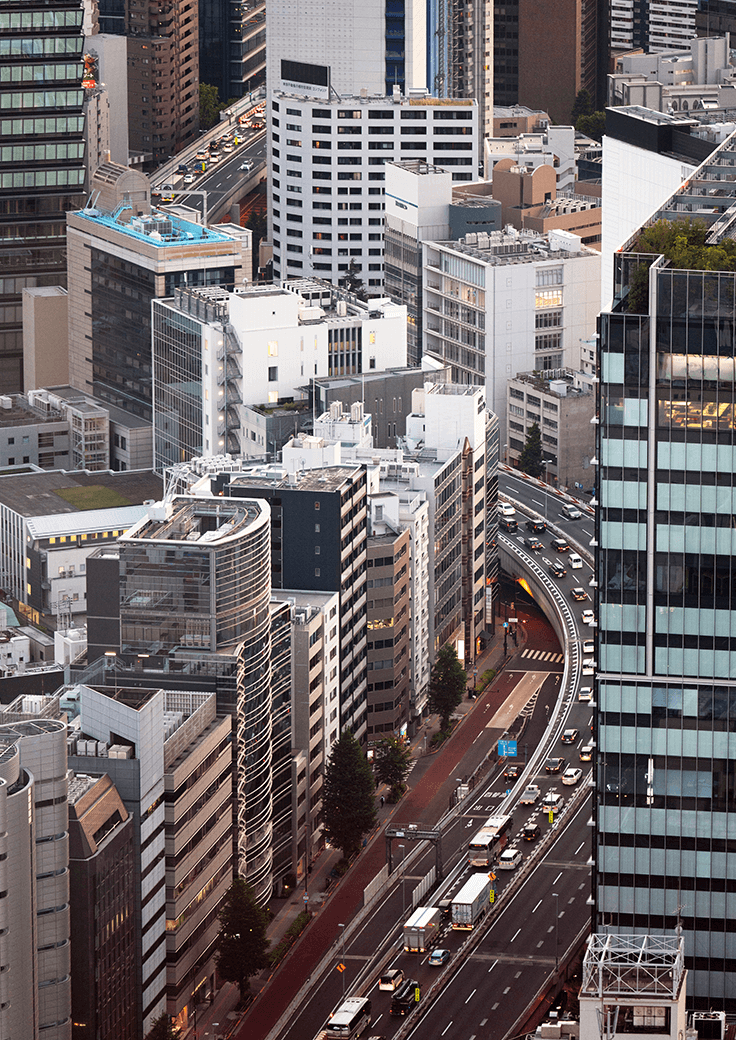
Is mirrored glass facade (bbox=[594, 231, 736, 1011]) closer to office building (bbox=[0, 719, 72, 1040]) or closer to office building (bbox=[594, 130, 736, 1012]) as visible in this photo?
office building (bbox=[594, 130, 736, 1012])

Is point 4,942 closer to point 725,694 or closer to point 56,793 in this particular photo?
point 56,793

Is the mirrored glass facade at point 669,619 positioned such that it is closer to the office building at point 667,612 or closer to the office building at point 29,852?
the office building at point 667,612

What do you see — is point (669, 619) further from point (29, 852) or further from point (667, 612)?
point (29, 852)

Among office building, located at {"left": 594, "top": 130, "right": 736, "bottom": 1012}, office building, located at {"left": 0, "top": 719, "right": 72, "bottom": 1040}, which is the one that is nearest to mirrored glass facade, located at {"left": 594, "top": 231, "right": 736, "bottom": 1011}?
office building, located at {"left": 594, "top": 130, "right": 736, "bottom": 1012}

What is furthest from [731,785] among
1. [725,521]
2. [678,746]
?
[725,521]

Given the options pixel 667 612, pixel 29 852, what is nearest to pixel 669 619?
pixel 667 612
